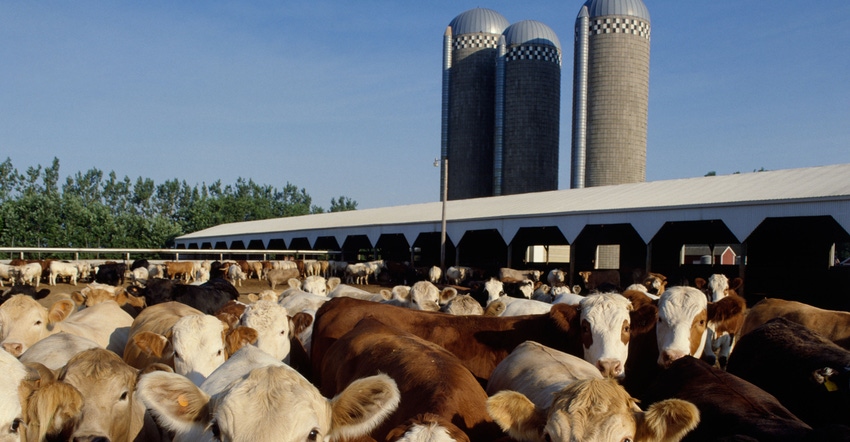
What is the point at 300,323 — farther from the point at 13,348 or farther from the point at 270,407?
the point at 270,407

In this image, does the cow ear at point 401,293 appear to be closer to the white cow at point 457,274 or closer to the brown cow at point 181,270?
the white cow at point 457,274

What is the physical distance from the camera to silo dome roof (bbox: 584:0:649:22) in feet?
143

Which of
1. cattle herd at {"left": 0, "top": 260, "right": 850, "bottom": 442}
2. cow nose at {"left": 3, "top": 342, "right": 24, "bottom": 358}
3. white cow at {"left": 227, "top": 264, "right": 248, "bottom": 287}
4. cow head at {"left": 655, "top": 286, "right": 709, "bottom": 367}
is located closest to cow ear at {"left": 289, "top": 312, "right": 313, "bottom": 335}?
cattle herd at {"left": 0, "top": 260, "right": 850, "bottom": 442}

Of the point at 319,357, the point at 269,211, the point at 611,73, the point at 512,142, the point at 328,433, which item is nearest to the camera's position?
the point at 328,433

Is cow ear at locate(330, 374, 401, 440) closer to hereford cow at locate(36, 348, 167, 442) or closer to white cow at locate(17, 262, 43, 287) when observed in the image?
hereford cow at locate(36, 348, 167, 442)

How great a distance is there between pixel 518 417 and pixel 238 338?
3057 millimetres

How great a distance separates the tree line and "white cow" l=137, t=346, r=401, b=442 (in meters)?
64.3

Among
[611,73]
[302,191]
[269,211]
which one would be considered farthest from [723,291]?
[302,191]

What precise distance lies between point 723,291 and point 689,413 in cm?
1208

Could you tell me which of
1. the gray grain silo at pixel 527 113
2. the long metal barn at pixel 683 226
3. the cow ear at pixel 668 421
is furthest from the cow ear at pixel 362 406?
the gray grain silo at pixel 527 113

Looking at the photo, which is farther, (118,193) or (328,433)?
(118,193)

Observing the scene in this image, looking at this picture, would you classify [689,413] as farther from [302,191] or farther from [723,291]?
[302,191]

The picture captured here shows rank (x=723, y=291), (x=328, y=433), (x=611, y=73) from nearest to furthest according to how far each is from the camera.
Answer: (x=328, y=433) → (x=723, y=291) → (x=611, y=73)

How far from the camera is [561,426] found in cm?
326
